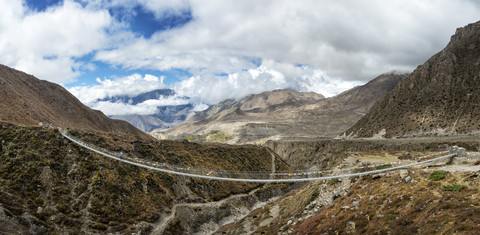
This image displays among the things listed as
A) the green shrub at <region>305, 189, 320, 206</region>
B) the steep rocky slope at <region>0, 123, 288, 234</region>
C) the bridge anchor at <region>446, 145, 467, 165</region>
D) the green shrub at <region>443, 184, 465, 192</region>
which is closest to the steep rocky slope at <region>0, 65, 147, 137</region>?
the steep rocky slope at <region>0, 123, 288, 234</region>

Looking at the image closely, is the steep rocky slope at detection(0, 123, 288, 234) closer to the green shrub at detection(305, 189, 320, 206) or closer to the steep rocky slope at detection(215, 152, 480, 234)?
the steep rocky slope at detection(215, 152, 480, 234)

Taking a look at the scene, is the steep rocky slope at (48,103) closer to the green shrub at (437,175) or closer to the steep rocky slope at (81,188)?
the steep rocky slope at (81,188)

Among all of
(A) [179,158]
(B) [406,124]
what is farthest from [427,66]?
(A) [179,158]

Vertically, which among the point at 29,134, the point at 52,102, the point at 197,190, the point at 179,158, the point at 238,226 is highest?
the point at 52,102

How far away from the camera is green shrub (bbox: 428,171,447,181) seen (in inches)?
986

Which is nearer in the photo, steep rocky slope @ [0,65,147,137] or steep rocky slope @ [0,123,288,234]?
steep rocky slope @ [0,123,288,234]

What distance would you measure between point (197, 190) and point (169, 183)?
6.23 meters

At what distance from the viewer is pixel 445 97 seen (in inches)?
4377

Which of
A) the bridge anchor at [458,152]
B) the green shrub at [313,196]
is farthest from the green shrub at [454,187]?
the green shrub at [313,196]

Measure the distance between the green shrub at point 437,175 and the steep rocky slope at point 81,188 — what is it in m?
36.3

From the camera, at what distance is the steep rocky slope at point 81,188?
37.9m

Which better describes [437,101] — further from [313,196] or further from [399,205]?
[399,205]

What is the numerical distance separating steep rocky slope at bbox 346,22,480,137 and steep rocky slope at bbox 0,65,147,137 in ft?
428

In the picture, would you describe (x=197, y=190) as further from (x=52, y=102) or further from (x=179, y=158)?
(x=52, y=102)
